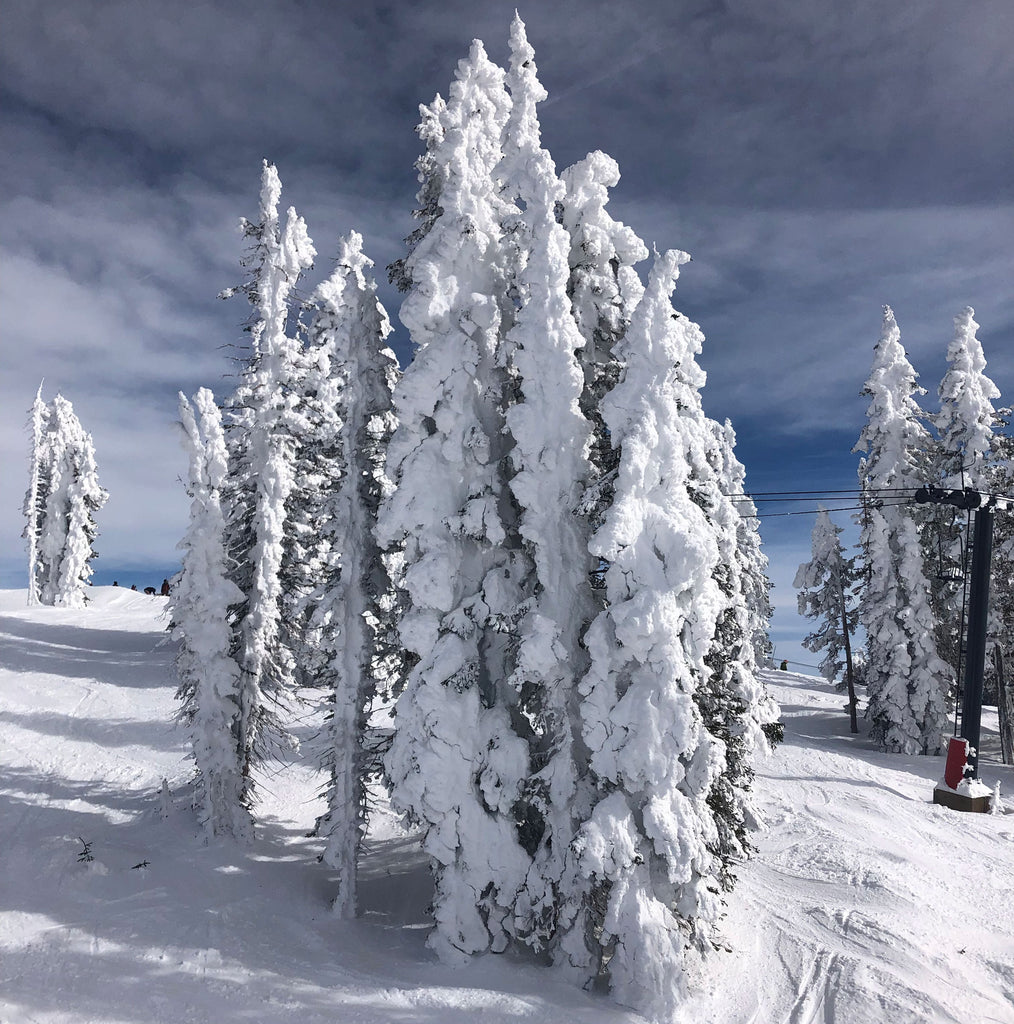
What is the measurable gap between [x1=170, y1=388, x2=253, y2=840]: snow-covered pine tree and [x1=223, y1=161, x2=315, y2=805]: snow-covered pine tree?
0.87m

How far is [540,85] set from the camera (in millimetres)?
14773

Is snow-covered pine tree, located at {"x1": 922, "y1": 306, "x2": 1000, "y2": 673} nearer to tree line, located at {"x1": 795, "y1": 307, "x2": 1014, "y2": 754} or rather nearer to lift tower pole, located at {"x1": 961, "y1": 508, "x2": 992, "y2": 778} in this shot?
tree line, located at {"x1": 795, "y1": 307, "x2": 1014, "y2": 754}

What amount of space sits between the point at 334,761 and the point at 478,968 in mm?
5126

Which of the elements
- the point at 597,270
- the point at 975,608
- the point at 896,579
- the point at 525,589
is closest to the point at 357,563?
the point at 525,589

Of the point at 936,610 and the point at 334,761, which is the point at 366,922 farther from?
the point at 936,610

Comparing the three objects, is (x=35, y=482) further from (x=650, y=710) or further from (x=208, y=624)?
(x=650, y=710)

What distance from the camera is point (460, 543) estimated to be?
13.5 meters

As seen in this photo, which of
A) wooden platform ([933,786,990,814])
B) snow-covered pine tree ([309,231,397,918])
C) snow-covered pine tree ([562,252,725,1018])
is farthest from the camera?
wooden platform ([933,786,990,814])

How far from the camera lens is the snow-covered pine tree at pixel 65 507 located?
46031mm

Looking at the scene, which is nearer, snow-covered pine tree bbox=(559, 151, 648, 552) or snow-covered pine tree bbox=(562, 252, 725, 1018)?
snow-covered pine tree bbox=(562, 252, 725, 1018)

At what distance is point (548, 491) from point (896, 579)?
2296 centimetres

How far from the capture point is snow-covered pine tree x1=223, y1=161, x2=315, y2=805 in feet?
59.0

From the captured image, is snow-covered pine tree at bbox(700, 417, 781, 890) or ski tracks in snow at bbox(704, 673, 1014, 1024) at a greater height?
snow-covered pine tree at bbox(700, 417, 781, 890)

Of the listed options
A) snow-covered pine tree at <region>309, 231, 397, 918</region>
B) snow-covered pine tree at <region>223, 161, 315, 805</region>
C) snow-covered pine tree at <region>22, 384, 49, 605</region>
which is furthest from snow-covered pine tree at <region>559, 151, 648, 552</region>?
snow-covered pine tree at <region>22, 384, 49, 605</region>
